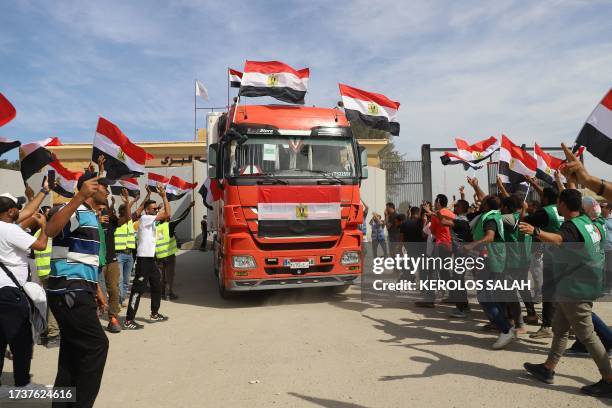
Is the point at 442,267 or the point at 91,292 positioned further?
the point at 442,267

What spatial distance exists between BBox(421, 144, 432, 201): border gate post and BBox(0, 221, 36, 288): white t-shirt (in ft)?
36.4

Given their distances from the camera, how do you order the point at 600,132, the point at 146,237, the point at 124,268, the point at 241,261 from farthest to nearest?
the point at 124,268 → the point at 241,261 → the point at 146,237 → the point at 600,132

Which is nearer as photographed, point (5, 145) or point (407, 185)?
point (5, 145)

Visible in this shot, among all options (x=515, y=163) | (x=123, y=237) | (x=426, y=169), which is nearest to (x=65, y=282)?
(x=123, y=237)

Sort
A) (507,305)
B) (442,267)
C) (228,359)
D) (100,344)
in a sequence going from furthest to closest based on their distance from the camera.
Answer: (442,267) → (507,305) → (228,359) → (100,344)

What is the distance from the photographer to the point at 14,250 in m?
3.68

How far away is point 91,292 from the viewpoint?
3279 mm

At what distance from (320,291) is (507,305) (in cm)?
393

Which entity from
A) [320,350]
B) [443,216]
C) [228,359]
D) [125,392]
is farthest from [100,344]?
[443,216]

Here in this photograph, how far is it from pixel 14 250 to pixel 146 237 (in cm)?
304

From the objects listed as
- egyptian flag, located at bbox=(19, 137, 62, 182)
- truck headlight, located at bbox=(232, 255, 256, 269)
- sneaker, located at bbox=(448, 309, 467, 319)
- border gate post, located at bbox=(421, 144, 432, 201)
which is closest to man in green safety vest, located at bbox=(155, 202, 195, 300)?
truck headlight, located at bbox=(232, 255, 256, 269)

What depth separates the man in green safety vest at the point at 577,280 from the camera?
376 cm

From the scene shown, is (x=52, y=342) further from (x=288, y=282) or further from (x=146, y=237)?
(x=288, y=282)

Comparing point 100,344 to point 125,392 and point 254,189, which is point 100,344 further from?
point 254,189
